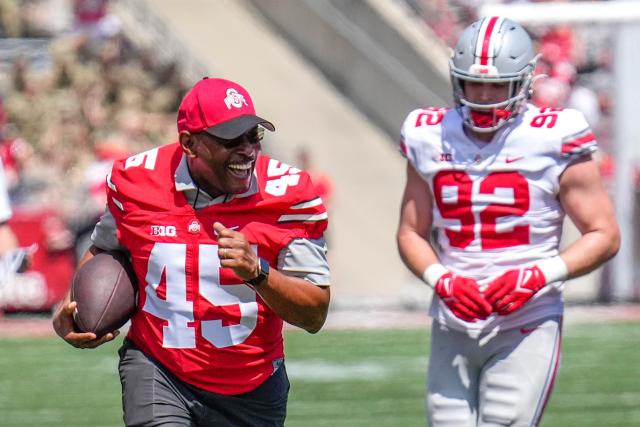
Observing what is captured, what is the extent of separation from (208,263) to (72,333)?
1.47 ft

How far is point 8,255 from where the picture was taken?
5.33m

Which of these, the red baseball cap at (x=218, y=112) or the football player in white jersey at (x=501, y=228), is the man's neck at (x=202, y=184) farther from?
the football player in white jersey at (x=501, y=228)

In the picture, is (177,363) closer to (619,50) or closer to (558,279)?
(558,279)

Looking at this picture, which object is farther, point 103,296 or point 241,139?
point 103,296

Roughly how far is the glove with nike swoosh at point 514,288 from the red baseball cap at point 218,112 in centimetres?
93

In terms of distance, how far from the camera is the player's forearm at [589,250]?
15.2 feet

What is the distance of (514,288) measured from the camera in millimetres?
4523

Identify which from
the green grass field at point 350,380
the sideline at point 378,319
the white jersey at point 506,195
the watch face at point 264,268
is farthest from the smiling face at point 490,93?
the sideline at point 378,319

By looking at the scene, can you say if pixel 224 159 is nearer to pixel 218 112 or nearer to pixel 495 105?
pixel 218 112

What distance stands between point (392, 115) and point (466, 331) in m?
11.7

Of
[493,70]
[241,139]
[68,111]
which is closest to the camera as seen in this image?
[241,139]

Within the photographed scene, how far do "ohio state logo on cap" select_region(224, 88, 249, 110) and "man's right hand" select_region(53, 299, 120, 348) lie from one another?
0.73 meters

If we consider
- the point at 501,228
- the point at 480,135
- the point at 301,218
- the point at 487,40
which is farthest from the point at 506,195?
the point at 301,218

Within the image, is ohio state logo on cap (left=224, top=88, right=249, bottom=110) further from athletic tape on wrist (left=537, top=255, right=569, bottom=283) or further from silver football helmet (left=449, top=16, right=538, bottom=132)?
athletic tape on wrist (left=537, top=255, right=569, bottom=283)
